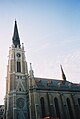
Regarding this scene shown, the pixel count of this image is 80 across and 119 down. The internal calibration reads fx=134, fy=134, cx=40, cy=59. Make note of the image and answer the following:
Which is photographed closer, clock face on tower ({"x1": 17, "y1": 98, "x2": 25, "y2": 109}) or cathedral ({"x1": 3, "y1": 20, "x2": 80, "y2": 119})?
cathedral ({"x1": 3, "y1": 20, "x2": 80, "y2": 119})

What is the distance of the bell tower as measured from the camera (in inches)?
1286

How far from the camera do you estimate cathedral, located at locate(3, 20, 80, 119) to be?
32.7 meters

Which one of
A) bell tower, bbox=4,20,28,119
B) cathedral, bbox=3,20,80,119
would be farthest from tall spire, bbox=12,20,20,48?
cathedral, bbox=3,20,80,119

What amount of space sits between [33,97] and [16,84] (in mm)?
6403

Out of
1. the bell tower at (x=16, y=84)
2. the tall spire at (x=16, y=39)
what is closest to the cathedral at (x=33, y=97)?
the bell tower at (x=16, y=84)

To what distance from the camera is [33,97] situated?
33.6 m

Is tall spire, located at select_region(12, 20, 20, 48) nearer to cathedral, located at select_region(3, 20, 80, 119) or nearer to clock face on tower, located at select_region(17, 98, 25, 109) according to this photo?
cathedral, located at select_region(3, 20, 80, 119)

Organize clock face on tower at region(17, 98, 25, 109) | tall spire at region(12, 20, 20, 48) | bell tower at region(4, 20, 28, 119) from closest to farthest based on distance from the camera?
bell tower at region(4, 20, 28, 119) → clock face on tower at region(17, 98, 25, 109) → tall spire at region(12, 20, 20, 48)

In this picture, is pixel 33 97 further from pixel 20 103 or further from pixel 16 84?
pixel 16 84

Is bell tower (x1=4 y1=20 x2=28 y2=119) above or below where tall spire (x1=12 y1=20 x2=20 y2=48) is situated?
below

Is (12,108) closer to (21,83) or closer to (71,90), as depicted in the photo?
(21,83)

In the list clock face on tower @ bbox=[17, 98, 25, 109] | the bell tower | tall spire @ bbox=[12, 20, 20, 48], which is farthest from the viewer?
tall spire @ bbox=[12, 20, 20, 48]

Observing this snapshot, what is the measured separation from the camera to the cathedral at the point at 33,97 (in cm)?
3272

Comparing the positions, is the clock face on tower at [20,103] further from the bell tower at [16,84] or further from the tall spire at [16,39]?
the tall spire at [16,39]
